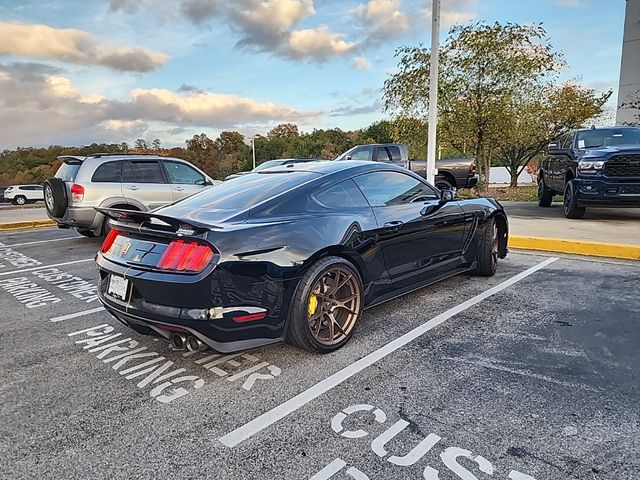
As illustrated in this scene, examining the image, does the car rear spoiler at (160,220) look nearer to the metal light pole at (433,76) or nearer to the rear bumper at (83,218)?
the rear bumper at (83,218)

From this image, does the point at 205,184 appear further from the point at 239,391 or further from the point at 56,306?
the point at 239,391

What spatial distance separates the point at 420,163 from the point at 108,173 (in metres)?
9.76

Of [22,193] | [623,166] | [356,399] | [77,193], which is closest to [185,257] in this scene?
[356,399]

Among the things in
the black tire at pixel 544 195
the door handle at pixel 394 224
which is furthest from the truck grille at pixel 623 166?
the door handle at pixel 394 224

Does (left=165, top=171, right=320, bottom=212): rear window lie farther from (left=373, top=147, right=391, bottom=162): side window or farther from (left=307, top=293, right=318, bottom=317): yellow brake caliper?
(left=373, top=147, right=391, bottom=162): side window

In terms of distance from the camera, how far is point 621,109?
1941 centimetres

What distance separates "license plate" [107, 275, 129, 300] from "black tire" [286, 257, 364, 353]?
3.67 ft

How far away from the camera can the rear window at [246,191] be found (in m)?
3.39

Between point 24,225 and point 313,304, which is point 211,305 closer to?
point 313,304

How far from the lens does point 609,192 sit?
805 cm

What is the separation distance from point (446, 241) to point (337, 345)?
175cm

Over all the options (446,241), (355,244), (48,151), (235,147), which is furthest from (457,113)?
(235,147)

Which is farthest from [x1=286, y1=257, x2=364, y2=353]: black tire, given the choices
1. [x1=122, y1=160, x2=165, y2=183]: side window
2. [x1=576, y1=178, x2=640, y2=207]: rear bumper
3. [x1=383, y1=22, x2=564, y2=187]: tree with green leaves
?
[x1=383, y1=22, x2=564, y2=187]: tree with green leaves

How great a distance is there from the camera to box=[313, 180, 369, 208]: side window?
3.46 meters
